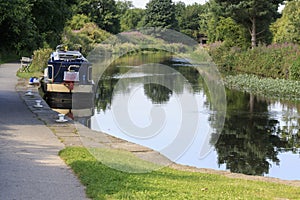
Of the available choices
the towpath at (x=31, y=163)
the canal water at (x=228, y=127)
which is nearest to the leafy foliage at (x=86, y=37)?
the canal water at (x=228, y=127)

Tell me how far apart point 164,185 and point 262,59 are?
1322 inches

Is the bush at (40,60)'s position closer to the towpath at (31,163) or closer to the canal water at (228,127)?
the canal water at (228,127)

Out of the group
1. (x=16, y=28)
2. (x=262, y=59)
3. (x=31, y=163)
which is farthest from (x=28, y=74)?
(x=31, y=163)

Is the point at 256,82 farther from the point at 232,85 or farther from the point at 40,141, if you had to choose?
the point at 40,141

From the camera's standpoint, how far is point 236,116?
19641 mm

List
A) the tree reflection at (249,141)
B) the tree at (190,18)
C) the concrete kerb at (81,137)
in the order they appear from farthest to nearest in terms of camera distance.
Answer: the tree at (190,18), the tree reflection at (249,141), the concrete kerb at (81,137)

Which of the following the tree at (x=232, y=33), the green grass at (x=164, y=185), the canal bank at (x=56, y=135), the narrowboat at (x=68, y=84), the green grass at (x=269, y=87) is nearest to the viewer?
the green grass at (x=164, y=185)

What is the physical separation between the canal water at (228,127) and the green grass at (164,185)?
3101 mm

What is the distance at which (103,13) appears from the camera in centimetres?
7794

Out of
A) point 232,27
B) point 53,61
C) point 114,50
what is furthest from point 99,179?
point 232,27

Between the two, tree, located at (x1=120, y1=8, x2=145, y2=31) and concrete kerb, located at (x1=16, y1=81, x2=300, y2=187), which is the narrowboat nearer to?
concrete kerb, located at (x1=16, y1=81, x2=300, y2=187)

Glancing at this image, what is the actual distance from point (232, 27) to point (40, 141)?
41.7 metres

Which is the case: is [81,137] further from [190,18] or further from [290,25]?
[190,18]

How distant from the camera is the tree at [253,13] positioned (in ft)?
142
